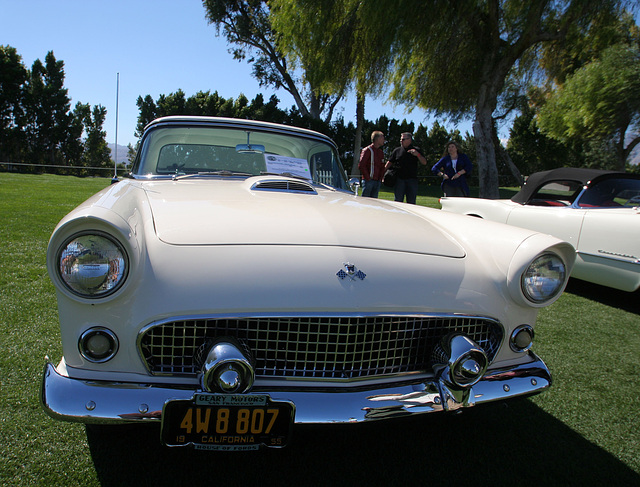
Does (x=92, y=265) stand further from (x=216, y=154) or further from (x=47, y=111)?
(x=47, y=111)

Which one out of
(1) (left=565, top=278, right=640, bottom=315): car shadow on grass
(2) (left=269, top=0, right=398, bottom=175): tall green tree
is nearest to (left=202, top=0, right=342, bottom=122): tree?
(2) (left=269, top=0, right=398, bottom=175): tall green tree

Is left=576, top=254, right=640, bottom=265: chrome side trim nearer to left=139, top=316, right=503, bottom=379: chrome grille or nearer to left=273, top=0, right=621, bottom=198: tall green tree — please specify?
left=139, top=316, right=503, bottom=379: chrome grille

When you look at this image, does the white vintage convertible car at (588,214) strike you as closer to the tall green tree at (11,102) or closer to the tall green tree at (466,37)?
the tall green tree at (466,37)

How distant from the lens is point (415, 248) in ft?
5.66

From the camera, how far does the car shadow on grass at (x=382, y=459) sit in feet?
5.18

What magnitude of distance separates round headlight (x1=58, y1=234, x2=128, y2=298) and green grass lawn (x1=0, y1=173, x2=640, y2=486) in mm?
646

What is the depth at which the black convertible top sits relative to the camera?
4344 millimetres

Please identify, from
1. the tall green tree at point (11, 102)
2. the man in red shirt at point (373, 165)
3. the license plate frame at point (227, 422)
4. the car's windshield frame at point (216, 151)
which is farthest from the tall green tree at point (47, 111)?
the license plate frame at point (227, 422)

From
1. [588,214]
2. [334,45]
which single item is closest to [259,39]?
[334,45]

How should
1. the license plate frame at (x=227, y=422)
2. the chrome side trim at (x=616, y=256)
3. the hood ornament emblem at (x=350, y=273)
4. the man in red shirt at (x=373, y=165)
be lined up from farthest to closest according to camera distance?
the man in red shirt at (x=373, y=165) < the chrome side trim at (x=616, y=256) < the hood ornament emblem at (x=350, y=273) < the license plate frame at (x=227, y=422)

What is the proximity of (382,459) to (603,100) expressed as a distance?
1571 centimetres

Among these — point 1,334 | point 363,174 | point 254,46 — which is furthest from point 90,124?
point 1,334

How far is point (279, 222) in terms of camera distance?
171 cm

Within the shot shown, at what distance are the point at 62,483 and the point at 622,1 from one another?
14.6 meters
